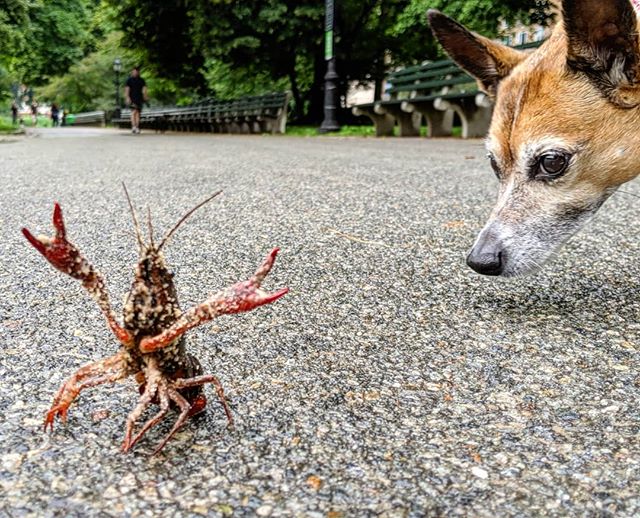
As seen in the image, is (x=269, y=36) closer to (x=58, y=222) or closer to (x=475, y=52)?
(x=475, y=52)

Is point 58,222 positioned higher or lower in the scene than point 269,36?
lower

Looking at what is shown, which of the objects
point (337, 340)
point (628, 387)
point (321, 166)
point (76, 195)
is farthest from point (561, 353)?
point (321, 166)

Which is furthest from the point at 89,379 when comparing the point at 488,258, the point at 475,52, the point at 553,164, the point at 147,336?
the point at 475,52

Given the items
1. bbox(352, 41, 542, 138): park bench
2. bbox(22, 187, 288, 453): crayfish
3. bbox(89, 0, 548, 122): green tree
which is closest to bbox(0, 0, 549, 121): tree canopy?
bbox(89, 0, 548, 122): green tree

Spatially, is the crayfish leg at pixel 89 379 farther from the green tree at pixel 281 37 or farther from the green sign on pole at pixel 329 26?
the green sign on pole at pixel 329 26

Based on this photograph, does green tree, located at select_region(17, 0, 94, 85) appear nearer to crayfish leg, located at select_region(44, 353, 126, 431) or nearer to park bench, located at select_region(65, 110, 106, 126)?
park bench, located at select_region(65, 110, 106, 126)

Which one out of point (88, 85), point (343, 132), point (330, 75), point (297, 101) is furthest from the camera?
point (88, 85)
